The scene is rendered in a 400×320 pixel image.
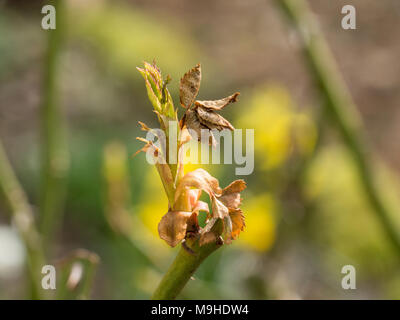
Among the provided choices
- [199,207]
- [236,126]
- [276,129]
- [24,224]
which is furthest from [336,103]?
[199,207]

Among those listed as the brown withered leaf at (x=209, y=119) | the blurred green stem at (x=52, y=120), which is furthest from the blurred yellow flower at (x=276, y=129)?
the brown withered leaf at (x=209, y=119)

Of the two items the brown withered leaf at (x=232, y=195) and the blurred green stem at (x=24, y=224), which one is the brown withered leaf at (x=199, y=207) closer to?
the brown withered leaf at (x=232, y=195)

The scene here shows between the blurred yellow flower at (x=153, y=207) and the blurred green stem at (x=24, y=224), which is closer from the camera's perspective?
the blurred green stem at (x=24, y=224)

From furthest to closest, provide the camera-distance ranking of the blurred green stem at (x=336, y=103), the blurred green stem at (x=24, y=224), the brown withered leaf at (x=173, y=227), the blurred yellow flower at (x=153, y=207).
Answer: the blurred yellow flower at (x=153, y=207) < the blurred green stem at (x=336, y=103) < the blurred green stem at (x=24, y=224) < the brown withered leaf at (x=173, y=227)

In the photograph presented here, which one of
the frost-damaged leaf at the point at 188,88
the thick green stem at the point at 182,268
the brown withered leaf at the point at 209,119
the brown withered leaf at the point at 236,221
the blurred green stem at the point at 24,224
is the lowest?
the thick green stem at the point at 182,268

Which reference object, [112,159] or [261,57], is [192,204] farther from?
[261,57]

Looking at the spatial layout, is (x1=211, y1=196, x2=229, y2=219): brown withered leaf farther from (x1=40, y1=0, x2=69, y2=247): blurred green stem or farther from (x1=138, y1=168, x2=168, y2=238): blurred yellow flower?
(x1=138, y1=168, x2=168, y2=238): blurred yellow flower
